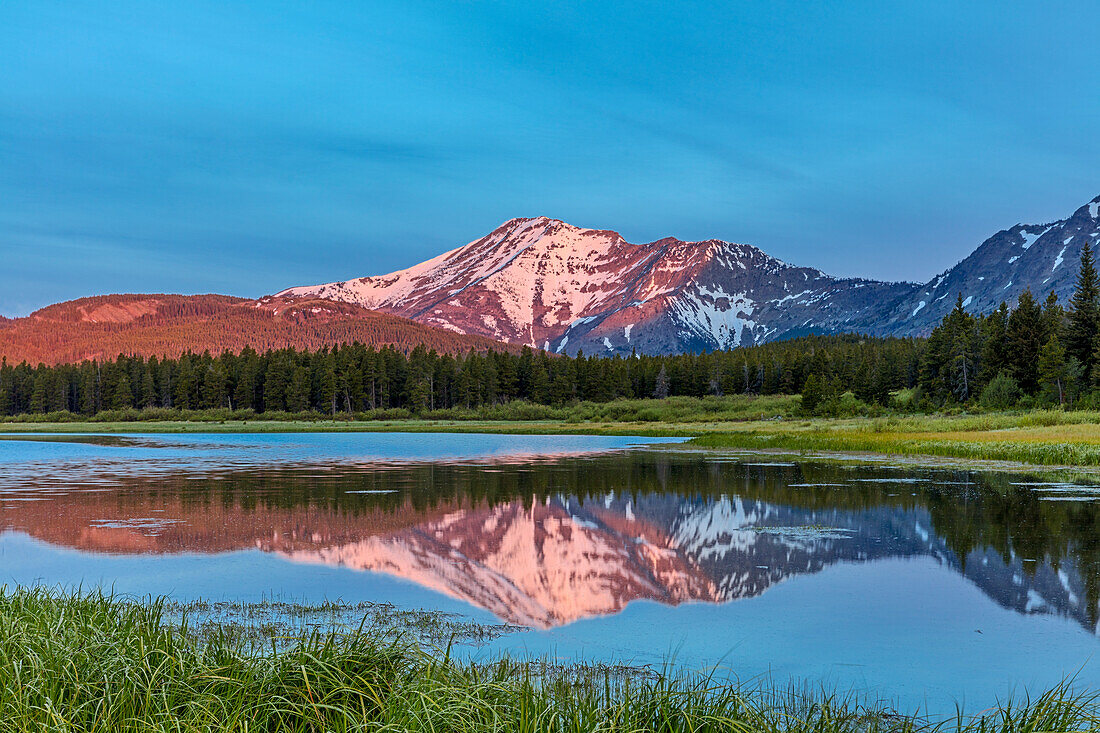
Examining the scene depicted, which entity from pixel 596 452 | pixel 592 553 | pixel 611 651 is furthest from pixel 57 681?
pixel 596 452

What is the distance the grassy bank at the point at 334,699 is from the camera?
19.9 ft

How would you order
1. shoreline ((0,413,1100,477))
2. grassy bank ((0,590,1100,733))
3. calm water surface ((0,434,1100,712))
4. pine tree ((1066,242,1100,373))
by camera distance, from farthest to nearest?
pine tree ((1066,242,1100,373)) → shoreline ((0,413,1100,477)) → calm water surface ((0,434,1100,712)) → grassy bank ((0,590,1100,733))

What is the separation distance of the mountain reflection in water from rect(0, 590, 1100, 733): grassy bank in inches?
192

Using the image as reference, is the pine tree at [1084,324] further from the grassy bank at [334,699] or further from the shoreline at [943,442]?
the grassy bank at [334,699]

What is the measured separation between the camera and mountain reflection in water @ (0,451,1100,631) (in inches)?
552

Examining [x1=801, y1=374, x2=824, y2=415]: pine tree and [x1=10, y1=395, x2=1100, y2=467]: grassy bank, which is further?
[x1=801, y1=374, x2=824, y2=415]: pine tree

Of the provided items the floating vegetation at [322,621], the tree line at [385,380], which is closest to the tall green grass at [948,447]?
the floating vegetation at [322,621]

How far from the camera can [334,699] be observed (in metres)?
6.70

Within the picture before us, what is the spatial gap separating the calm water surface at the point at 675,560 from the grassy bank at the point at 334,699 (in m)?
1.99

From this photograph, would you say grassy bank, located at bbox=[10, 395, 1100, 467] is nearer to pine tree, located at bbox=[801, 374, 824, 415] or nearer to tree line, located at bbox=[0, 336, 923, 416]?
pine tree, located at bbox=[801, 374, 824, 415]

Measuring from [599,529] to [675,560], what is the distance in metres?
4.20

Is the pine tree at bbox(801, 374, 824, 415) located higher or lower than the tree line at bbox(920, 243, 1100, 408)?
lower

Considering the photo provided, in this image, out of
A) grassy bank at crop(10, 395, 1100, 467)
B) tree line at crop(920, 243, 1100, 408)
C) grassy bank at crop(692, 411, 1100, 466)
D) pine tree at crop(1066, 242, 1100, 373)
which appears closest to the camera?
grassy bank at crop(692, 411, 1100, 466)

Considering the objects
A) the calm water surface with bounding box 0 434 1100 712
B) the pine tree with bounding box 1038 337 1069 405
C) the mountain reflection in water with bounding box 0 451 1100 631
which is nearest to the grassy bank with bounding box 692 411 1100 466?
the mountain reflection in water with bounding box 0 451 1100 631
